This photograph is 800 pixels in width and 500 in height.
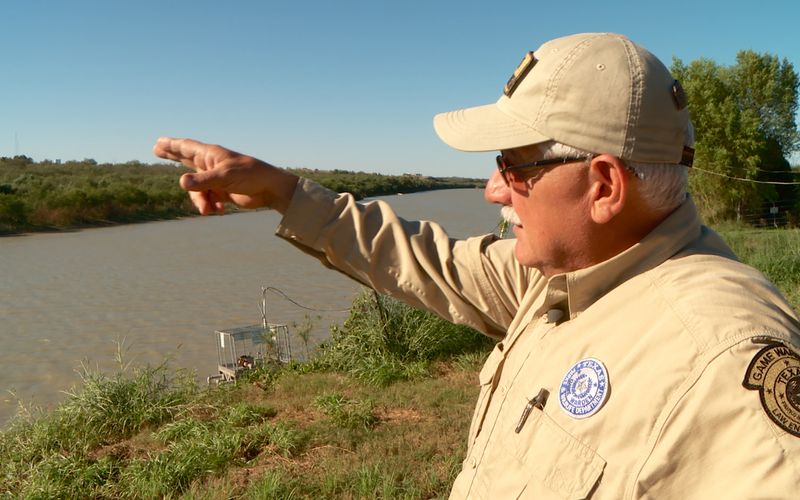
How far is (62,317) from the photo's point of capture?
49.1 feet

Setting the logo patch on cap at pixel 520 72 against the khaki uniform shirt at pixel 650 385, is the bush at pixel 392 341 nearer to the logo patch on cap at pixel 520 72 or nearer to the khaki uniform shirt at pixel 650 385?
the khaki uniform shirt at pixel 650 385

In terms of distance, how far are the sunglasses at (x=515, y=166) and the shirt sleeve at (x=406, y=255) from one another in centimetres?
53

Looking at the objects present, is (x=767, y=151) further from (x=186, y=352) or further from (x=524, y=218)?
(x=524, y=218)

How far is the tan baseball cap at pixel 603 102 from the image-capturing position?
4.58 ft

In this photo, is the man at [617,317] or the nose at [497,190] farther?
the nose at [497,190]

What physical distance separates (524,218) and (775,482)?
81 centimetres

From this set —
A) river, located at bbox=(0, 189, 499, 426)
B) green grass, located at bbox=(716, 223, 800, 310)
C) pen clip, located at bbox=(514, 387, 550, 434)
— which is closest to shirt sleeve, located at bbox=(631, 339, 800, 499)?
pen clip, located at bbox=(514, 387, 550, 434)

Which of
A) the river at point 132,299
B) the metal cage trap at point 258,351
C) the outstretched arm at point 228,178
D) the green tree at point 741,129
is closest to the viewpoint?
the outstretched arm at point 228,178

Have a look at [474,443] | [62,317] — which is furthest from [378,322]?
[62,317]

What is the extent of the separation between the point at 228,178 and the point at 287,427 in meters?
3.96

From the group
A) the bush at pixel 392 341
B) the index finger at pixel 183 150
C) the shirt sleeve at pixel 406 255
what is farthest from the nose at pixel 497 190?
the bush at pixel 392 341

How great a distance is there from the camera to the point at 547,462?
1345 millimetres

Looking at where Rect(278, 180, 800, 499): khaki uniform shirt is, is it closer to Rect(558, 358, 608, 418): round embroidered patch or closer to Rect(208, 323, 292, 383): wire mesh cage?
Rect(558, 358, 608, 418): round embroidered patch

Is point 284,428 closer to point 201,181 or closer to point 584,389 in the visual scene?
point 201,181
